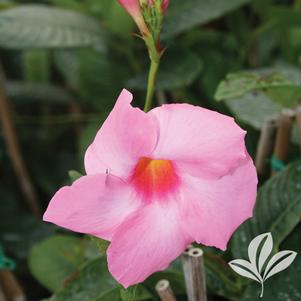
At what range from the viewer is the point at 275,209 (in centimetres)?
74

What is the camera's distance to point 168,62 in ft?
3.79

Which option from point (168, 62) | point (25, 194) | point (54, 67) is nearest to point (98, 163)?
point (168, 62)

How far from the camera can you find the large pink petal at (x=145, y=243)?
1.57 ft

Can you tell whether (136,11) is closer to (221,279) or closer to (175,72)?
(221,279)

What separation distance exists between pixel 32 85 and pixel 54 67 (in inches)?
11.1

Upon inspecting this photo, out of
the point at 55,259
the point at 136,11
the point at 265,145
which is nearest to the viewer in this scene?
Result: the point at 136,11

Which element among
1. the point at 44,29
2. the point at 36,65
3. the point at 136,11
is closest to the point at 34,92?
the point at 36,65

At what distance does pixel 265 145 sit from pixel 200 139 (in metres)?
0.39

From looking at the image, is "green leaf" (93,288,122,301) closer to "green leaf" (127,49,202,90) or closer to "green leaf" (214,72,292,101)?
"green leaf" (214,72,292,101)

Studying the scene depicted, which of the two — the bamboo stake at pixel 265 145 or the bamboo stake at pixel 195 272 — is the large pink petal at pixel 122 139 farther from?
the bamboo stake at pixel 265 145

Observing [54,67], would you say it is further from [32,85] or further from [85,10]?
[85,10]

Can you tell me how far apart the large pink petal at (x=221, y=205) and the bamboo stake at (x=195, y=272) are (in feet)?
0.25

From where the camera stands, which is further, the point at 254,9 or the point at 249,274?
the point at 254,9

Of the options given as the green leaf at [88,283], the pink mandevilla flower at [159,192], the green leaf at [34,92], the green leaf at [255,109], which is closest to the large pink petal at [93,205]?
the pink mandevilla flower at [159,192]
